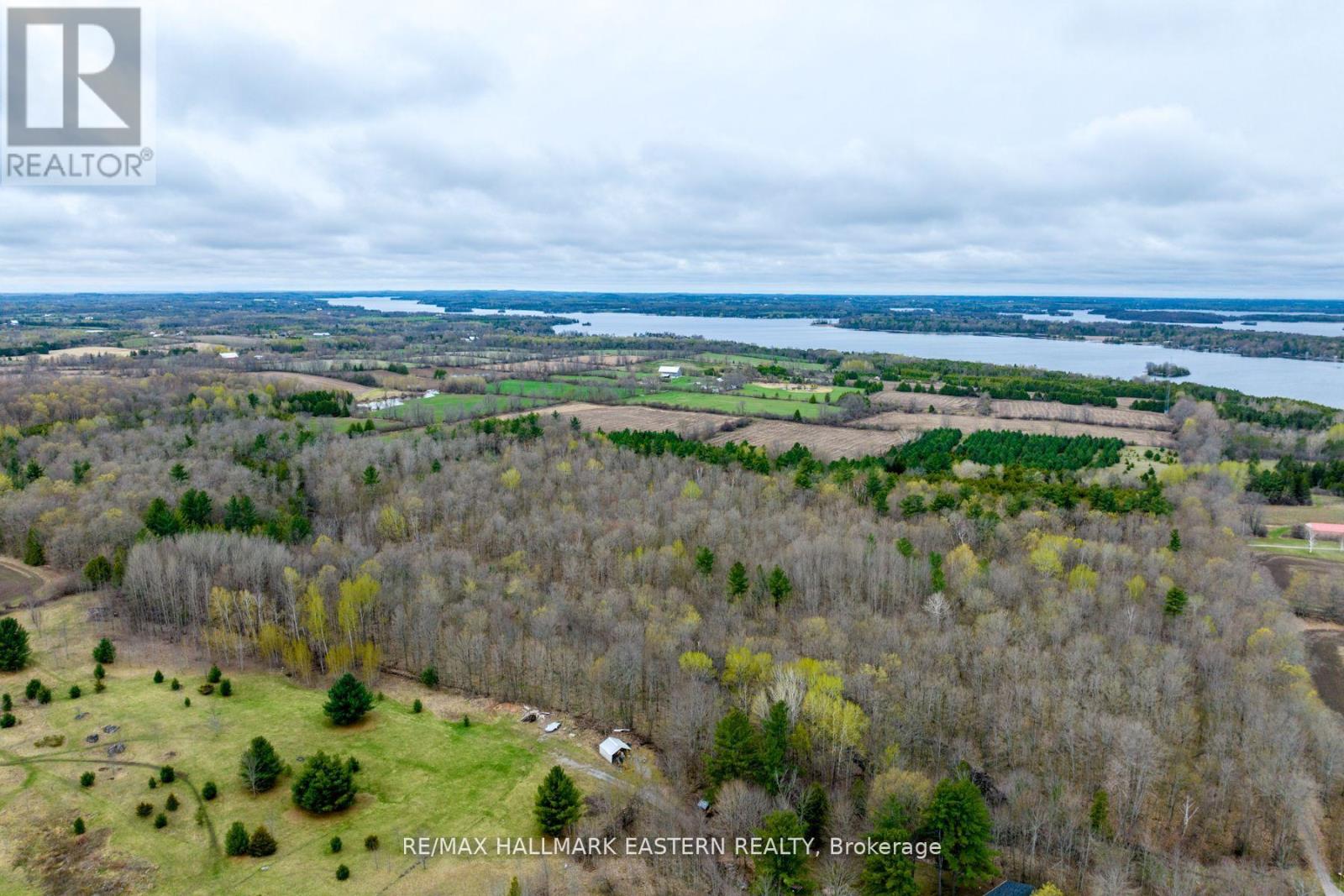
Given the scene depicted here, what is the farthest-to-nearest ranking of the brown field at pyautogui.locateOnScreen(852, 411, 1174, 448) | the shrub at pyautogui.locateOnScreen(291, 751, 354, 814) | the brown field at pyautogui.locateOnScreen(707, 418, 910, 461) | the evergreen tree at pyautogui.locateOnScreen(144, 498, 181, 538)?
the brown field at pyautogui.locateOnScreen(852, 411, 1174, 448) < the brown field at pyautogui.locateOnScreen(707, 418, 910, 461) < the evergreen tree at pyautogui.locateOnScreen(144, 498, 181, 538) < the shrub at pyautogui.locateOnScreen(291, 751, 354, 814)

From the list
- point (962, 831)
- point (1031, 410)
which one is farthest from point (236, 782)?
point (1031, 410)

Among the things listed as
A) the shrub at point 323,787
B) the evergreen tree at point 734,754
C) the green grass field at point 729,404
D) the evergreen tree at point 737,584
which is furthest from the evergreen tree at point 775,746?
the green grass field at point 729,404

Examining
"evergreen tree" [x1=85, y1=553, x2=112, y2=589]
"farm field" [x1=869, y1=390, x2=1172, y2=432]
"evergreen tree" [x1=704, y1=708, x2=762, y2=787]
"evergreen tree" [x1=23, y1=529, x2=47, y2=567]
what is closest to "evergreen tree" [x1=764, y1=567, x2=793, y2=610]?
"evergreen tree" [x1=704, y1=708, x2=762, y2=787]

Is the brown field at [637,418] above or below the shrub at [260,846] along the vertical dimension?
above

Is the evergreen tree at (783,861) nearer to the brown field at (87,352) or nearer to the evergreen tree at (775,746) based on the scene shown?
the evergreen tree at (775,746)

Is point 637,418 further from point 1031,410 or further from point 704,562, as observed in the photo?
point 1031,410

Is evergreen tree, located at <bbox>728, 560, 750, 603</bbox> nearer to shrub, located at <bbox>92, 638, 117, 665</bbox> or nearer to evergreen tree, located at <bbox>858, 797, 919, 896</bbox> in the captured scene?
evergreen tree, located at <bbox>858, 797, 919, 896</bbox>

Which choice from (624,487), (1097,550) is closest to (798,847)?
(1097,550)
